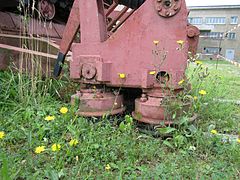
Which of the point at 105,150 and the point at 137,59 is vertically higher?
the point at 137,59

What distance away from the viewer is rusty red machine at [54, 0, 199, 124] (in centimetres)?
192

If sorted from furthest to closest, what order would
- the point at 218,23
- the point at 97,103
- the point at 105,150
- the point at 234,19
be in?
1. the point at 218,23
2. the point at 234,19
3. the point at 97,103
4. the point at 105,150

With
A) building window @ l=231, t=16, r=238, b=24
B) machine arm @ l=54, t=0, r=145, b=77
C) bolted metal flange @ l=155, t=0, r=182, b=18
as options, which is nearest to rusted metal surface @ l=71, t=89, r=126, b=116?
machine arm @ l=54, t=0, r=145, b=77

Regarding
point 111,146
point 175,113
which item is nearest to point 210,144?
point 175,113

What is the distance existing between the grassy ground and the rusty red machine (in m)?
0.17

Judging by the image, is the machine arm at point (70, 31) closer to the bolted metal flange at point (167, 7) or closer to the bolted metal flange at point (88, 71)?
the bolted metal flange at point (88, 71)

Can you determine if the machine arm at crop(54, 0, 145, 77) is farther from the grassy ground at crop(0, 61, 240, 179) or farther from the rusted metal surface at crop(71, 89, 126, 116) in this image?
the rusted metal surface at crop(71, 89, 126, 116)

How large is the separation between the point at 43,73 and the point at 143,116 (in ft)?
4.67

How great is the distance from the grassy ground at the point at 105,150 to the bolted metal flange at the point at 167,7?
0.75 metres

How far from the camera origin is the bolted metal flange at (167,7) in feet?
6.21

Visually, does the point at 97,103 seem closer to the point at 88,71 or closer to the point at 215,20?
the point at 88,71

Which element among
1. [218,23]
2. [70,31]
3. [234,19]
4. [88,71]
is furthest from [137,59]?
[218,23]

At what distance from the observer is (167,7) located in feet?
6.29

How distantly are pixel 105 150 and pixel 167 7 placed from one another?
1.11 m
